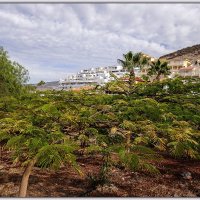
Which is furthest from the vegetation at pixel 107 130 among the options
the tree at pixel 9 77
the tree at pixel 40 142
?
the tree at pixel 9 77

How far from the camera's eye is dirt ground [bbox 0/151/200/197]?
8.55 m

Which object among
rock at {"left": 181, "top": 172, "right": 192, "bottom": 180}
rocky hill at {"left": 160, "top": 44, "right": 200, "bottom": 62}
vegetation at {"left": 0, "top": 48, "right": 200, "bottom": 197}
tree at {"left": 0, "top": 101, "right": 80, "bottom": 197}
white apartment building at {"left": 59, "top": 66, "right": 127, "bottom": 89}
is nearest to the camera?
tree at {"left": 0, "top": 101, "right": 80, "bottom": 197}

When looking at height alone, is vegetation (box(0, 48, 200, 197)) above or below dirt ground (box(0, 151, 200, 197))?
above

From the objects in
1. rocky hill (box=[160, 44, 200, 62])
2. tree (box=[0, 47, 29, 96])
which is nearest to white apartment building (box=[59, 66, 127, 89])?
tree (box=[0, 47, 29, 96])

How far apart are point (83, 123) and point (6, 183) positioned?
5.72 m

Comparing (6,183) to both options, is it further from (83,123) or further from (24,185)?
(83,123)

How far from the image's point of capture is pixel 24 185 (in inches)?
240

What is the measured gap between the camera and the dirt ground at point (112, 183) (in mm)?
8547

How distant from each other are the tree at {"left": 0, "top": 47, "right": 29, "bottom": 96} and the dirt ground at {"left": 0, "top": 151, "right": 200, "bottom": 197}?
9.13 m

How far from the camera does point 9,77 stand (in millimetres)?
19859

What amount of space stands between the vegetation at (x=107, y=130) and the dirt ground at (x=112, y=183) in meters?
2.80

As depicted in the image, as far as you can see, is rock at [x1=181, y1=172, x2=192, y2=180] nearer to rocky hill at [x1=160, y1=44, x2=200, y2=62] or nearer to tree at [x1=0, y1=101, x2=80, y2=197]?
tree at [x1=0, y1=101, x2=80, y2=197]

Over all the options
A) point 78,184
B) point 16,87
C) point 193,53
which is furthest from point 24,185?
point 193,53

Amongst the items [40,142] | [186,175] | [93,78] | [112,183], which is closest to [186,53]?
[93,78]
